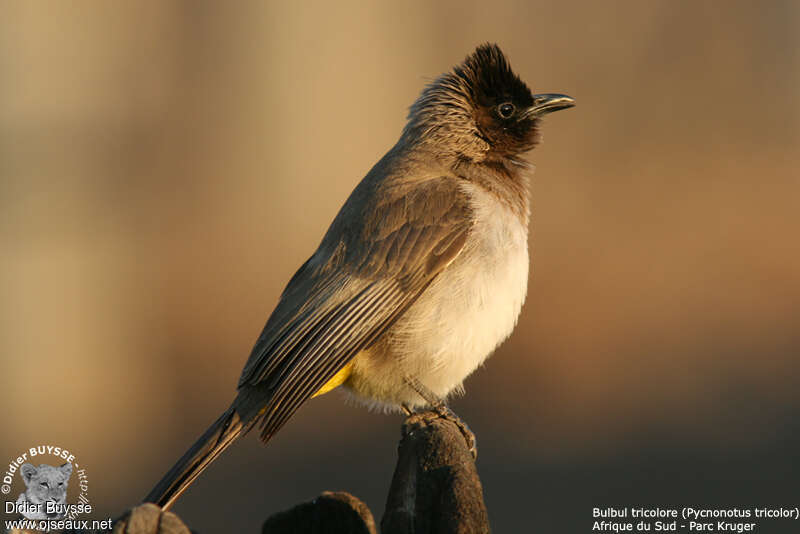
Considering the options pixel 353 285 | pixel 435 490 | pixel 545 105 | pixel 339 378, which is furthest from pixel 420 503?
pixel 545 105

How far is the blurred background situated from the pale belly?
3518mm

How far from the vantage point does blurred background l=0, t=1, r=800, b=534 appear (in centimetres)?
919

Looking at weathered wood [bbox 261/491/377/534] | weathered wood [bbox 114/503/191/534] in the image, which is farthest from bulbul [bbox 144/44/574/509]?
weathered wood [bbox 114/503/191/534]

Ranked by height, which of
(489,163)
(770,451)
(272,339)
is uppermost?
(489,163)

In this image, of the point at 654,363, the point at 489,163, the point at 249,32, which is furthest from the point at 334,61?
the point at 489,163

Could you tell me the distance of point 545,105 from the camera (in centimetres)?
535

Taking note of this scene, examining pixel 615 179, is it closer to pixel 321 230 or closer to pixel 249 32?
pixel 321 230

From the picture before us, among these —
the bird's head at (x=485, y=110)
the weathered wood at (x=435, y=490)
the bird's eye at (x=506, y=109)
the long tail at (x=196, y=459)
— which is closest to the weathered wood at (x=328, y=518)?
the weathered wood at (x=435, y=490)

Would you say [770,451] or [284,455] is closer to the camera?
[770,451]

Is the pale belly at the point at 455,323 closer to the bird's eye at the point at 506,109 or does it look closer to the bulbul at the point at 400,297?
the bulbul at the point at 400,297

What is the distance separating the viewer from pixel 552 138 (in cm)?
1479

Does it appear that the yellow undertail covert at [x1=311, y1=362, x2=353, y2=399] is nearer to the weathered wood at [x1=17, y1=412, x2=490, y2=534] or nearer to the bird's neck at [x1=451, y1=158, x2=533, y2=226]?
the weathered wood at [x1=17, y1=412, x2=490, y2=534]

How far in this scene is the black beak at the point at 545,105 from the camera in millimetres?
5324

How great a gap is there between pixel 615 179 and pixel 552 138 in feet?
3.75
